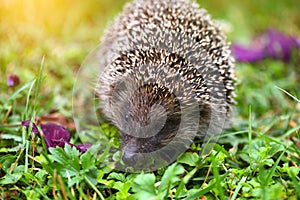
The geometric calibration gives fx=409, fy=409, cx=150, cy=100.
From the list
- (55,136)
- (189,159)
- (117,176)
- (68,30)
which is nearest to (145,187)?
(117,176)

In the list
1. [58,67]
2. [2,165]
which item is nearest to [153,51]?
[2,165]

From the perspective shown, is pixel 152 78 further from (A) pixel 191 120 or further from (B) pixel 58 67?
(B) pixel 58 67

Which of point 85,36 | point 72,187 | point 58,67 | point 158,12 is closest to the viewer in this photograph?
point 72,187

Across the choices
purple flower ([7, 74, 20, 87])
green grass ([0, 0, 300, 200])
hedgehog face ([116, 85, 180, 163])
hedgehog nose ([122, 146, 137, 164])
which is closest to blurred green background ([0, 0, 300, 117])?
green grass ([0, 0, 300, 200])

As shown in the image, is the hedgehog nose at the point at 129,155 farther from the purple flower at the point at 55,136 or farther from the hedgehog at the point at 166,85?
the purple flower at the point at 55,136

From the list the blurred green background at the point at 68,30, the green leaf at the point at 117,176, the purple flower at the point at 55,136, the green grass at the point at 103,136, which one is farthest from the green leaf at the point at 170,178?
the blurred green background at the point at 68,30

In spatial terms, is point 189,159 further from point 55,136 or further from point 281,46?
point 281,46
